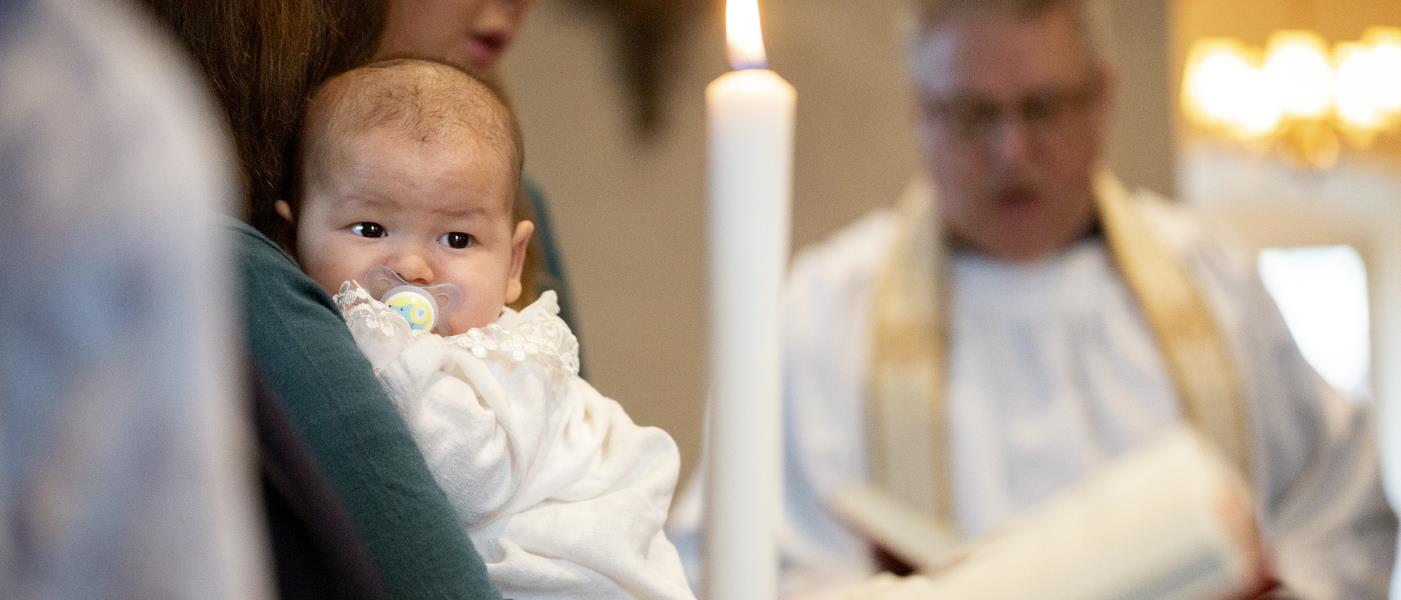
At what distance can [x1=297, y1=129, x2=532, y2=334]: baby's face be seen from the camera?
0.53 metres

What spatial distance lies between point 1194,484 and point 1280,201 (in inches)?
166

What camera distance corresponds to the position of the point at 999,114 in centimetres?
229

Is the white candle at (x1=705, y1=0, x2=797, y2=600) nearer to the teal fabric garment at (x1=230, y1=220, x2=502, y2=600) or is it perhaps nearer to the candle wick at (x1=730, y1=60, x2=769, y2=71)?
the candle wick at (x1=730, y1=60, x2=769, y2=71)

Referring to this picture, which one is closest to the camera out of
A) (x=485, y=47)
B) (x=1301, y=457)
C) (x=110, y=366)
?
(x=110, y=366)

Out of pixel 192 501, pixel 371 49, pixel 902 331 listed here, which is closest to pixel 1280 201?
pixel 902 331

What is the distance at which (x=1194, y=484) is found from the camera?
0.38 meters

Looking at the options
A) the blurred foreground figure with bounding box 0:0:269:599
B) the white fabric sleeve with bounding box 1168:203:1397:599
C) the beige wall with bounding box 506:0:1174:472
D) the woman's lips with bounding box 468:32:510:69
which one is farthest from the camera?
the white fabric sleeve with bounding box 1168:203:1397:599

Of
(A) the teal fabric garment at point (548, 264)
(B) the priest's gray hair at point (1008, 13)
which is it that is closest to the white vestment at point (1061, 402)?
(B) the priest's gray hair at point (1008, 13)

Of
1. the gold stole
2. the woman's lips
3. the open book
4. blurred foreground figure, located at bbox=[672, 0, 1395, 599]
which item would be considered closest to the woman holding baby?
the open book

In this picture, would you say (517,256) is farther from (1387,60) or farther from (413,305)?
(1387,60)

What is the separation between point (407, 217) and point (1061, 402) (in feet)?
5.94

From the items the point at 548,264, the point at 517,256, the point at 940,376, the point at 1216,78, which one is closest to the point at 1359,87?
the point at 1216,78

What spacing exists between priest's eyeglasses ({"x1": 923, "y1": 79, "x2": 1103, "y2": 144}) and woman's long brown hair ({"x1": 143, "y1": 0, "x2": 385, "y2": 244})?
1.82 metres

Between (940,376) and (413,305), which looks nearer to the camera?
(413,305)
